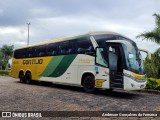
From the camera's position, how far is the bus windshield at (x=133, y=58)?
539 inches

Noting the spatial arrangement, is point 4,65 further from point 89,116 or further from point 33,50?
point 89,116

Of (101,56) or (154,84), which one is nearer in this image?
(101,56)

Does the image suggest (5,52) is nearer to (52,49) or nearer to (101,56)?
(52,49)

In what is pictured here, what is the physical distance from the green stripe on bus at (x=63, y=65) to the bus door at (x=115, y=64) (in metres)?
2.95

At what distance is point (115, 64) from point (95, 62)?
1.28m

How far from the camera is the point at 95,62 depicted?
1480cm

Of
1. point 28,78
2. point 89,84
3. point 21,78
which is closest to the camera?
point 89,84

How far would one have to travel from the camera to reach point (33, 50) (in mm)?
21531

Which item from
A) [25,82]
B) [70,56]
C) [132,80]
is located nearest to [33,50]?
[25,82]

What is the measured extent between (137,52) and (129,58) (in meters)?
1.09

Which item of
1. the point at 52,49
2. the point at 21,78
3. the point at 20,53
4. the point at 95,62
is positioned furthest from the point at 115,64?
the point at 20,53

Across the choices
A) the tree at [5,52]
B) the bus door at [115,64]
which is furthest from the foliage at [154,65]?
the tree at [5,52]

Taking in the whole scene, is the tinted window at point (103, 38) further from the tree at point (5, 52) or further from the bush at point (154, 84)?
the tree at point (5, 52)

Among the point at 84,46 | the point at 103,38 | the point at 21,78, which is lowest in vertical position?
the point at 21,78
